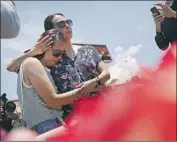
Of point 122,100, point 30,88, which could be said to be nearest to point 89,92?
point 30,88

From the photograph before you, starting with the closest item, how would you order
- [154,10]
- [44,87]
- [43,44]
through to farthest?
1. [44,87]
2. [43,44]
3. [154,10]

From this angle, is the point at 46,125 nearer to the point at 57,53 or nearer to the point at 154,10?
the point at 57,53

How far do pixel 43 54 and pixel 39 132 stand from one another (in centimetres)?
58

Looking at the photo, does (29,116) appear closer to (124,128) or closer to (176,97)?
(124,128)

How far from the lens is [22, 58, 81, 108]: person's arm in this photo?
9.10 ft

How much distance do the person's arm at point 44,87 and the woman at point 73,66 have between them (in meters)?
0.12

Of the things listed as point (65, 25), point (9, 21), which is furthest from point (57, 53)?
point (9, 21)

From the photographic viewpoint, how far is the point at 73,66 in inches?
124

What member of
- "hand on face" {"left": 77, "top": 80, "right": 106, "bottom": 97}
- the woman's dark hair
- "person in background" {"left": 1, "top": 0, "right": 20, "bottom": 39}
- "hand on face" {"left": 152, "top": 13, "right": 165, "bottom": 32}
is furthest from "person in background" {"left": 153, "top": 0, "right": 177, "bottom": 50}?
"person in background" {"left": 1, "top": 0, "right": 20, "bottom": 39}

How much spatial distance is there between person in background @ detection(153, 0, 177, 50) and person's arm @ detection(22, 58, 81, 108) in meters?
0.80

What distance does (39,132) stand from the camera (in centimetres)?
279

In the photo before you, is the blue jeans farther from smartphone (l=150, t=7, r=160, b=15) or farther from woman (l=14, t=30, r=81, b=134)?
smartphone (l=150, t=7, r=160, b=15)

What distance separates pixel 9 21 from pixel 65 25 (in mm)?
425

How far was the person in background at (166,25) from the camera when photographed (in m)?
3.04
